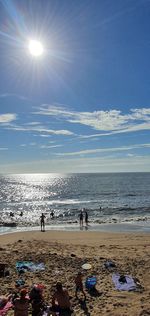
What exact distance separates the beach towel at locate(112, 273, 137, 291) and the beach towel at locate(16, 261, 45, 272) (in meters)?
4.19

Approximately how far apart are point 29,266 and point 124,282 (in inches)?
220

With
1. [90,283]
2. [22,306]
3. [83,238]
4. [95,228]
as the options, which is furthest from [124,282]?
[95,228]

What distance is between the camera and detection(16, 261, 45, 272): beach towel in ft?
61.6

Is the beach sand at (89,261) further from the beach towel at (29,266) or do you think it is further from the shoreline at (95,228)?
the shoreline at (95,228)

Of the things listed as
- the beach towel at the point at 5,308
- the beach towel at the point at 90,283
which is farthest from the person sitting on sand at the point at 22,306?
the beach towel at the point at 90,283

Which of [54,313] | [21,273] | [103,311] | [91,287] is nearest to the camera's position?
[54,313]

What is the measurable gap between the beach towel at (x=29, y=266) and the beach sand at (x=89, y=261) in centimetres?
31

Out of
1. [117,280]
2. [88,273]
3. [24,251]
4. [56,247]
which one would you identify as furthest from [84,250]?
[117,280]

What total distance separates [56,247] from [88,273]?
793 cm

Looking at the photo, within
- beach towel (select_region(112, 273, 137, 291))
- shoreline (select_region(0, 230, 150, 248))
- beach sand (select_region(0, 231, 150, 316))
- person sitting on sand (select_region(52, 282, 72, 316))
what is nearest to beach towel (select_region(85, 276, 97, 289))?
beach sand (select_region(0, 231, 150, 316))

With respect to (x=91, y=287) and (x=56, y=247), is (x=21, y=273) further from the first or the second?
(x=56, y=247)

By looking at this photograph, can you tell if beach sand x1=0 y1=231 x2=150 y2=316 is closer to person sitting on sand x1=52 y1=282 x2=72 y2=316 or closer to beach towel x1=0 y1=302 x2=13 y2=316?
beach towel x1=0 y1=302 x2=13 y2=316

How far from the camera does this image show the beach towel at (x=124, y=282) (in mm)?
15616

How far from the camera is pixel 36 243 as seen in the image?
27906 millimetres
